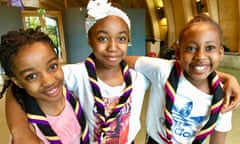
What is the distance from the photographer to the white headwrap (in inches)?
53.9

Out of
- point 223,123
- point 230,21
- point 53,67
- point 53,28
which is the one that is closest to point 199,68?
point 223,123

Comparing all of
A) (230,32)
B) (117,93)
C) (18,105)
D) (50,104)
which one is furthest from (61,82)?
(230,32)

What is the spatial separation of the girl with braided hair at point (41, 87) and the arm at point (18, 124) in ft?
0.10

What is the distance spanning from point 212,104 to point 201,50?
33cm

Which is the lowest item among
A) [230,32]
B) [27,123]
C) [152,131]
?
[152,131]


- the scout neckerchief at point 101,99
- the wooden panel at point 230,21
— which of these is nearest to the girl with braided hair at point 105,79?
the scout neckerchief at point 101,99

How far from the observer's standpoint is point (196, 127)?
1.41 metres

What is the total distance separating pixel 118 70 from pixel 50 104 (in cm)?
50

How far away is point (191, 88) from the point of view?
1374mm

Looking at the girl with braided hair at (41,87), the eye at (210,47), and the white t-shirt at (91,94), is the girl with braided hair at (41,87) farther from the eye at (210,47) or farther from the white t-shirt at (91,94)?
the eye at (210,47)

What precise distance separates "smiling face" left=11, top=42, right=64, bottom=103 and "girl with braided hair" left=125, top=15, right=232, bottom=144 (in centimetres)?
63

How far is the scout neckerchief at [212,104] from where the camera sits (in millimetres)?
1301

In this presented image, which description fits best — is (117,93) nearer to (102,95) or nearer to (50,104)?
(102,95)

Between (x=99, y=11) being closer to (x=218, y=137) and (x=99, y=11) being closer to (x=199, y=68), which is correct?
(x=199, y=68)
